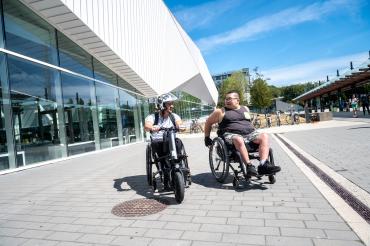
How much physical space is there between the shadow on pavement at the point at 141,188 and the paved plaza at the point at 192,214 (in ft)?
0.07

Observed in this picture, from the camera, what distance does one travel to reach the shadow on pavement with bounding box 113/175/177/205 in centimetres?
474

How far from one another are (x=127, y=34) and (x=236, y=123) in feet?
38.2

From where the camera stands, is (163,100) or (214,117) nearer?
(163,100)

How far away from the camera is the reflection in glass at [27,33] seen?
9.68 meters

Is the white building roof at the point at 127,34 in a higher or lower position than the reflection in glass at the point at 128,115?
higher

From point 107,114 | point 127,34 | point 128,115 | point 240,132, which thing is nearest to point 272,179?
point 240,132

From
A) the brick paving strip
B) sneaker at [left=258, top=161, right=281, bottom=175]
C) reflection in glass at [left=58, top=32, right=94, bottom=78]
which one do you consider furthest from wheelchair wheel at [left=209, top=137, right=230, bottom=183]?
reflection in glass at [left=58, top=32, right=94, bottom=78]

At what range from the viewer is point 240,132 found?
17.0 feet

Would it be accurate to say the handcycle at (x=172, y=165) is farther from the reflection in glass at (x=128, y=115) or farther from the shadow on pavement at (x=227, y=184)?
the reflection in glass at (x=128, y=115)

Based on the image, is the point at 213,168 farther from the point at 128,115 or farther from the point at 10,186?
the point at 128,115

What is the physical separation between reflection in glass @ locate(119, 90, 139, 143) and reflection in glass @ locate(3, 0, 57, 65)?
617 cm

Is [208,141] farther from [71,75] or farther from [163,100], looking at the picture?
[71,75]

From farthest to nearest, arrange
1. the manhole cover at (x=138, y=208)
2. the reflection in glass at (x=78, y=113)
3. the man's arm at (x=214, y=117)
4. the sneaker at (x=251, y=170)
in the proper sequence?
the reflection in glass at (x=78, y=113) → the man's arm at (x=214, y=117) → the sneaker at (x=251, y=170) → the manhole cover at (x=138, y=208)

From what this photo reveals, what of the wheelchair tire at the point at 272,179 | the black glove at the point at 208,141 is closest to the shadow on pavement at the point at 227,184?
the wheelchair tire at the point at 272,179
